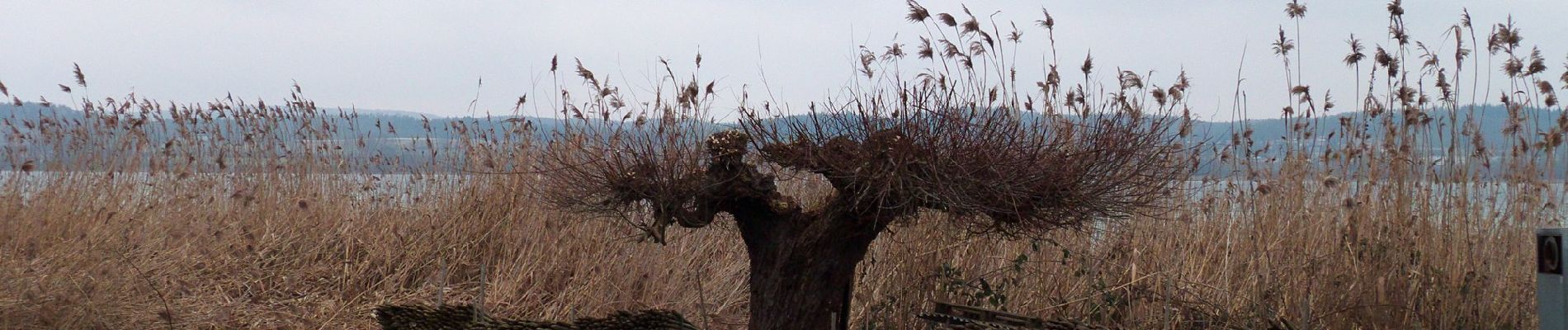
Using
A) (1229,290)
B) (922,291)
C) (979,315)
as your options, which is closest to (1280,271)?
(1229,290)

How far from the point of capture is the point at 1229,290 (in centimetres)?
357

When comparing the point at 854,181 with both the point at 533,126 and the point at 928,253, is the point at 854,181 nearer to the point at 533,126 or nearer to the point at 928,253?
the point at 928,253

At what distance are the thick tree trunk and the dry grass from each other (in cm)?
83

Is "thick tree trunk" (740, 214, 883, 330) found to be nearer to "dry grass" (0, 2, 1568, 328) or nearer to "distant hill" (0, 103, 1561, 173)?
"distant hill" (0, 103, 1561, 173)

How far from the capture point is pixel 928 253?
11.0ft

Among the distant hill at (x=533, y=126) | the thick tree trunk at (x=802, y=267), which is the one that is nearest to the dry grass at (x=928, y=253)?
the distant hill at (x=533, y=126)

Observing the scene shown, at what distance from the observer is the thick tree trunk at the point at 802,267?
2238mm

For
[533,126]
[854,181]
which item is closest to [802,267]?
[854,181]

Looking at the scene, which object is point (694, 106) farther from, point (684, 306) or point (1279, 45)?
point (1279, 45)

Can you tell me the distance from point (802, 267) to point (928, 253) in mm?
1162

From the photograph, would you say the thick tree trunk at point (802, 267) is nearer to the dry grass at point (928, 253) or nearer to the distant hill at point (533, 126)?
the distant hill at point (533, 126)

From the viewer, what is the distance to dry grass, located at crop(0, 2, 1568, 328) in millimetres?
3482

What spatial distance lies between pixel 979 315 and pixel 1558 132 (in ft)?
7.82

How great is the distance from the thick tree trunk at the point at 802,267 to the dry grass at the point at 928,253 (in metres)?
0.83
